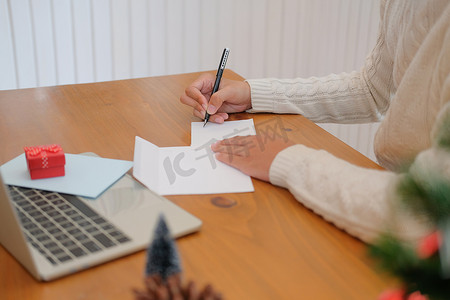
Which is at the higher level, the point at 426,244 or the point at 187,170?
the point at 426,244

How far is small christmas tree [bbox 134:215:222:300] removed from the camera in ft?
1.22

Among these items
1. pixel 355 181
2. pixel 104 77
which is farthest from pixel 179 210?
pixel 104 77

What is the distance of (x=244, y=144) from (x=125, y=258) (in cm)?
37

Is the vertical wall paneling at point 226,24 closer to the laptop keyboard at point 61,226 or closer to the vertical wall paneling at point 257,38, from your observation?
the vertical wall paneling at point 257,38

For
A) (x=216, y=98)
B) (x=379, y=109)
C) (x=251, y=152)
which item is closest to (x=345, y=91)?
(x=379, y=109)

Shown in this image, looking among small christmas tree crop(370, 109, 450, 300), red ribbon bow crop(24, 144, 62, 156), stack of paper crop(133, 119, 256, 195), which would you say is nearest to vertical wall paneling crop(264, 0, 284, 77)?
stack of paper crop(133, 119, 256, 195)

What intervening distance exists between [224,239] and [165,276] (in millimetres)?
222

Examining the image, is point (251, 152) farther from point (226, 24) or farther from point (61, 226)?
point (226, 24)

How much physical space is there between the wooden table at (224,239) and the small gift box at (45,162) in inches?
4.8

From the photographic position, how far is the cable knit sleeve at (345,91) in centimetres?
119

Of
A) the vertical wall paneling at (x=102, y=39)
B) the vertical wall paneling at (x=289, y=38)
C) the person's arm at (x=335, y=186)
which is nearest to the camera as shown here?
the person's arm at (x=335, y=186)

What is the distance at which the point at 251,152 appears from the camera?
0.85m

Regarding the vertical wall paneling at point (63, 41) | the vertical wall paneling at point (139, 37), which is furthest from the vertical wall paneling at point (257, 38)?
the vertical wall paneling at point (63, 41)

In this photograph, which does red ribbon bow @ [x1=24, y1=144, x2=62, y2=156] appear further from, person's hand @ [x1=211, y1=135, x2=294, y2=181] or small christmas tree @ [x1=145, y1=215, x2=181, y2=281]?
small christmas tree @ [x1=145, y1=215, x2=181, y2=281]
